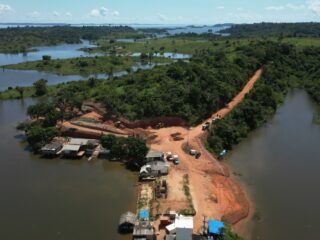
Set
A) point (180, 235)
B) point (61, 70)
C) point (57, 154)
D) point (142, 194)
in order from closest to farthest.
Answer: point (180, 235), point (142, 194), point (57, 154), point (61, 70)

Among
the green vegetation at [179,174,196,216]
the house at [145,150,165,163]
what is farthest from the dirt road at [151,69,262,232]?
the house at [145,150,165,163]

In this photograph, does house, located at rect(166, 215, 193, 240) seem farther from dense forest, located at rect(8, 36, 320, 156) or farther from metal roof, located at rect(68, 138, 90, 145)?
metal roof, located at rect(68, 138, 90, 145)

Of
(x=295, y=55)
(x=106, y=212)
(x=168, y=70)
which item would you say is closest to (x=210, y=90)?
(x=168, y=70)

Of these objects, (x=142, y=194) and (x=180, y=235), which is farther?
(x=142, y=194)

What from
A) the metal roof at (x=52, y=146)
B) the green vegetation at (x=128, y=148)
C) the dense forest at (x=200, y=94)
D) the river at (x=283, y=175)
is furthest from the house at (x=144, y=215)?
the metal roof at (x=52, y=146)

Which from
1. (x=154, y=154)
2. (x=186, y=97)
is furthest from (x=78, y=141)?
(x=186, y=97)

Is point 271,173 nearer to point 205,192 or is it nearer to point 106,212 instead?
point 205,192

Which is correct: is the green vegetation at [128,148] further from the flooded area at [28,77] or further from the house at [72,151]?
the flooded area at [28,77]
